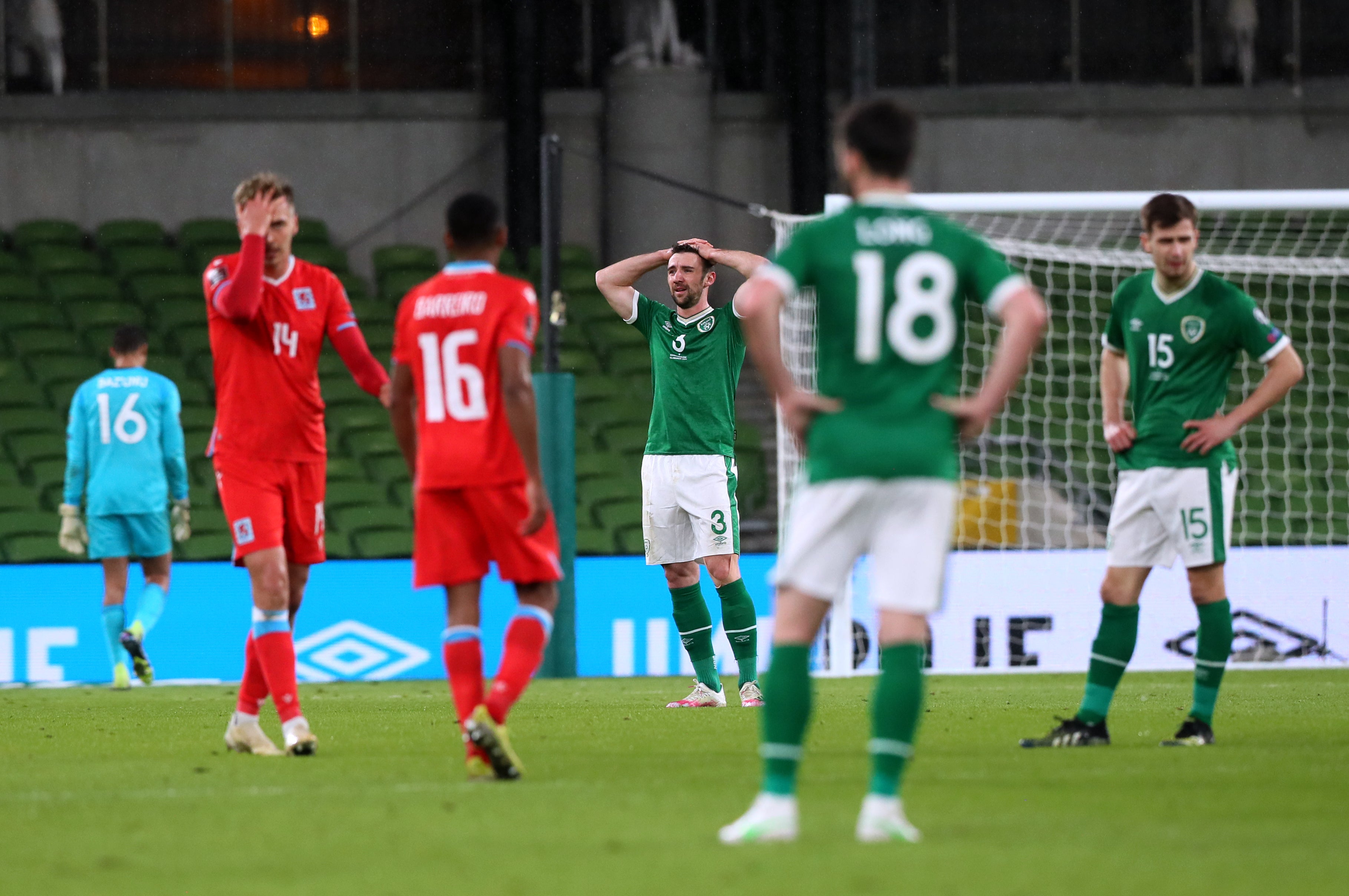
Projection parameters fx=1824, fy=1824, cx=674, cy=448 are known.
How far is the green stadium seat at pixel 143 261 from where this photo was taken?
59.8 ft

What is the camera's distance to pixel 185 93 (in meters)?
20.0

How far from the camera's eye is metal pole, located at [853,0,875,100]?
14.9m

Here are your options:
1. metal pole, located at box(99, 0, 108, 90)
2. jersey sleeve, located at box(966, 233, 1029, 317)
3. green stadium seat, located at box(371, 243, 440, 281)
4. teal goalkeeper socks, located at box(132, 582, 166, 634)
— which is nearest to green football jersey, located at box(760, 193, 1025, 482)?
jersey sleeve, located at box(966, 233, 1029, 317)

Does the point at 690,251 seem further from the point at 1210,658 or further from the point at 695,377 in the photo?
the point at 1210,658

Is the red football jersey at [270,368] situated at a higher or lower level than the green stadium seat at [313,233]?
lower

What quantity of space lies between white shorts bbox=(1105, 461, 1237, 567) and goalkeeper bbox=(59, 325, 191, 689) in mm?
6652

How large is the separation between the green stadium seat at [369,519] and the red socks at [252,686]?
24.7 ft

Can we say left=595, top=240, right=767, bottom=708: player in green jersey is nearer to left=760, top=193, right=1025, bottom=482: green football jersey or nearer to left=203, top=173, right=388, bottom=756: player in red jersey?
left=203, top=173, right=388, bottom=756: player in red jersey

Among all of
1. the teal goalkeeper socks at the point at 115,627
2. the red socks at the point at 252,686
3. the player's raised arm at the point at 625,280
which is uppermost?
the player's raised arm at the point at 625,280

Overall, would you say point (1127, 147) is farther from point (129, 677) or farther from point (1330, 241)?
point (129, 677)

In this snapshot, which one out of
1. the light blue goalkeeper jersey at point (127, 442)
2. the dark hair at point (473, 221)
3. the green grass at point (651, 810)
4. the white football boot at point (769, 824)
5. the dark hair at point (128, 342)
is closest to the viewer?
the green grass at point (651, 810)

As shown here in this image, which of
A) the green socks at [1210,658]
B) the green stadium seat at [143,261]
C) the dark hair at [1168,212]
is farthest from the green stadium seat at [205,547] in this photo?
the dark hair at [1168,212]

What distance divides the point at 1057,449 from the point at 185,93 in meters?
10.5

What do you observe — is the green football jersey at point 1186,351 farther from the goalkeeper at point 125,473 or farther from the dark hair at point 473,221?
the goalkeeper at point 125,473
